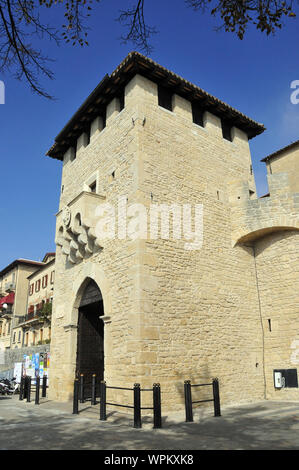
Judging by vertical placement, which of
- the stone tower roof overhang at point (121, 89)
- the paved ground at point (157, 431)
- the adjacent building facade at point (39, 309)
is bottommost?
the paved ground at point (157, 431)

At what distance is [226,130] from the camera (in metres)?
14.1

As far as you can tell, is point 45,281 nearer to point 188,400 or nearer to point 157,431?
point 188,400

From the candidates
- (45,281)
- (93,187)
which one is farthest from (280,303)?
(45,281)

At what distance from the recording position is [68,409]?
949 cm

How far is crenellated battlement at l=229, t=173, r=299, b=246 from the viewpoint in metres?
11.2

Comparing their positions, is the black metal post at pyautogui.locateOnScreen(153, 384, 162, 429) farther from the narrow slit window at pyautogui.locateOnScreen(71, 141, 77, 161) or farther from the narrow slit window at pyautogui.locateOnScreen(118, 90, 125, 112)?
the narrow slit window at pyautogui.locateOnScreen(71, 141, 77, 161)

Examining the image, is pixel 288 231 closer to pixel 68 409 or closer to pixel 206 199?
pixel 206 199

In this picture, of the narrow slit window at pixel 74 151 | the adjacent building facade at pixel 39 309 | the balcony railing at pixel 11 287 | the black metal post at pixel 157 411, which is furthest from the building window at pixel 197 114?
the balcony railing at pixel 11 287

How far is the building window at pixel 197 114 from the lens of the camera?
12.9 meters

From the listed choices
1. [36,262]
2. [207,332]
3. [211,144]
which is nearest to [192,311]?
[207,332]

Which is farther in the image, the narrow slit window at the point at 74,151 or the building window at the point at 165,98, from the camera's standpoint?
the narrow slit window at the point at 74,151

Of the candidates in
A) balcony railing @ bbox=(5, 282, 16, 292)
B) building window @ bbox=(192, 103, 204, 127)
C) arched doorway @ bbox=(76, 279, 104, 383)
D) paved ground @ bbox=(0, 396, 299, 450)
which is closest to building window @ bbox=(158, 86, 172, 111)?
building window @ bbox=(192, 103, 204, 127)

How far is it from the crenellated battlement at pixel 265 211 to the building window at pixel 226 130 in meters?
2.45

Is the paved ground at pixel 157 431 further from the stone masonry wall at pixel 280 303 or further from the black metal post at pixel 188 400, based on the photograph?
the stone masonry wall at pixel 280 303
